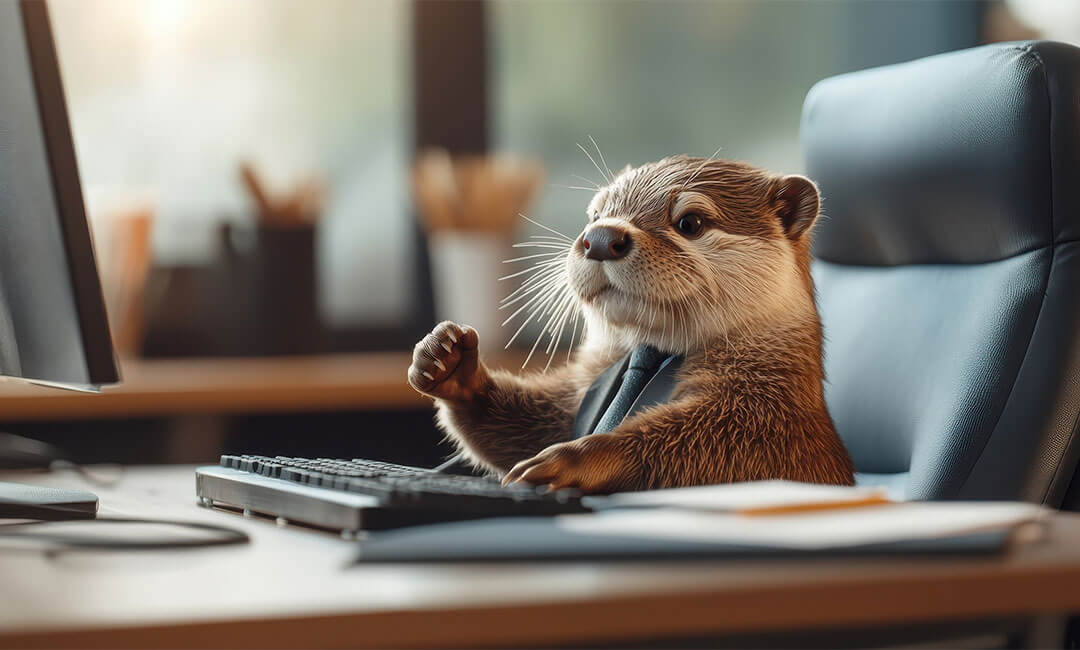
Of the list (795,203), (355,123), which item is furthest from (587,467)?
(355,123)

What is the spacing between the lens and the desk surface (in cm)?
56

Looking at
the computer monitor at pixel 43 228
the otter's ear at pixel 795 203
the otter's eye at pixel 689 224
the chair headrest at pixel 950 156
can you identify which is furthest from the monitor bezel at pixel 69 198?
the chair headrest at pixel 950 156

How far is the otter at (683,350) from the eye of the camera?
102cm

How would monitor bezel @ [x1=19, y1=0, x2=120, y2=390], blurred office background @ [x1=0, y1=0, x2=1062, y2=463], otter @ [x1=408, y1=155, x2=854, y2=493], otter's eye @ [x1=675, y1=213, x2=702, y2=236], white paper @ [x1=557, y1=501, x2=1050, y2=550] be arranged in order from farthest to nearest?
blurred office background @ [x1=0, y1=0, x2=1062, y2=463] → otter's eye @ [x1=675, y1=213, x2=702, y2=236] → otter @ [x1=408, y1=155, x2=854, y2=493] → monitor bezel @ [x1=19, y1=0, x2=120, y2=390] → white paper @ [x1=557, y1=501, x2=1050, y2=550]

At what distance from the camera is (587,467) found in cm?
96

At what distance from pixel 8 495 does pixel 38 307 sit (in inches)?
6.5

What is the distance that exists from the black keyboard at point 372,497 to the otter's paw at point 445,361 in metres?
0.15

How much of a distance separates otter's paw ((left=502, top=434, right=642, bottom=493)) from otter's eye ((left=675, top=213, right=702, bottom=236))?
249 mm

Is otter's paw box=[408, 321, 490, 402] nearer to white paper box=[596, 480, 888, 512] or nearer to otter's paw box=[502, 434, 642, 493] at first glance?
otter's paw box=[502, 434, 642, 493]

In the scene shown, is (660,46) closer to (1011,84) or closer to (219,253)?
(219,253)

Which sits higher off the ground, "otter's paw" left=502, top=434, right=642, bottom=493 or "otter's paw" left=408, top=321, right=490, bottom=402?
"otter's paw" left=408, top=321, right=490, bottom=402

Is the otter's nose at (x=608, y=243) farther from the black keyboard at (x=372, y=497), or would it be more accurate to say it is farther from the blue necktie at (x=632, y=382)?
the black keyboard at (x=372, y=497)

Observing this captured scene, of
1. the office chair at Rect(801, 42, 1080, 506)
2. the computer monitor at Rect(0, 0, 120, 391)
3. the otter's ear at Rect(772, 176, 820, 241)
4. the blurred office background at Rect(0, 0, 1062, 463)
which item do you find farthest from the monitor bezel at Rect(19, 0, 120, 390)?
the blurred office background at Rect(0, 0, 1062, 463)

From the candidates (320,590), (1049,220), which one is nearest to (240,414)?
(1049,220)
